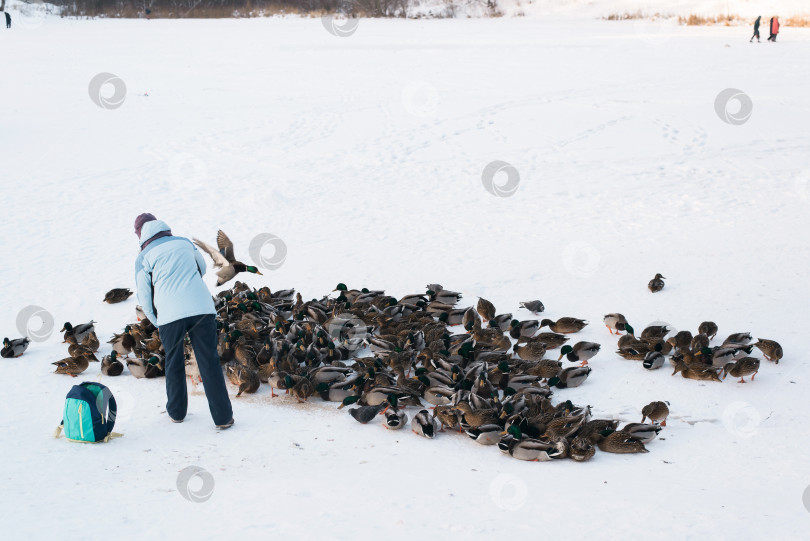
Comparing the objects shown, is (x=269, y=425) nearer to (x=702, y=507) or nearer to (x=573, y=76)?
(x=702, y=507)

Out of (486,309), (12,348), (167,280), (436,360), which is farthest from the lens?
(486,309)

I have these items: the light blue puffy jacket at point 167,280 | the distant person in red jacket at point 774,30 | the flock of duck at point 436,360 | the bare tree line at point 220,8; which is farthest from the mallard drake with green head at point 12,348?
the bare tree line at point 220,8

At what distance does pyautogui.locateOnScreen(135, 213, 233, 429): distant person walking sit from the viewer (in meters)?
6.18

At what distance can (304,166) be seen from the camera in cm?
1642

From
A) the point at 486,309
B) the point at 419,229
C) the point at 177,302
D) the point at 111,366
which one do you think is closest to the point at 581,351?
the point at 486,309

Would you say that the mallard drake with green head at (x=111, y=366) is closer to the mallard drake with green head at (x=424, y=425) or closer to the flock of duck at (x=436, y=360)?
the flock of duck at (x=436, y=360)

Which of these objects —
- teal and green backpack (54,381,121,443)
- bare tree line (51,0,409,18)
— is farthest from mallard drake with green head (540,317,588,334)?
bare tree line (51,0,409,18)

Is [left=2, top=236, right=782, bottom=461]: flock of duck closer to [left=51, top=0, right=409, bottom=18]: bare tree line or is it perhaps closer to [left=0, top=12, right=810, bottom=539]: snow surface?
[left=0, top=12, right=810, bottom=539]: snow surface

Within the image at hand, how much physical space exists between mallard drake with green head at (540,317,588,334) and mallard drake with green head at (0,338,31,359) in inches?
235

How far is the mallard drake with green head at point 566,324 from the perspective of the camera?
29.3ft

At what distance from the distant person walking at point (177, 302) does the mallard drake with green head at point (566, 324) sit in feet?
13.5

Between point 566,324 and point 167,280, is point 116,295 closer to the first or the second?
point 167,280

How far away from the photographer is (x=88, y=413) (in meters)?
5.97

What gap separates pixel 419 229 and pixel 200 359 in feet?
23.9
